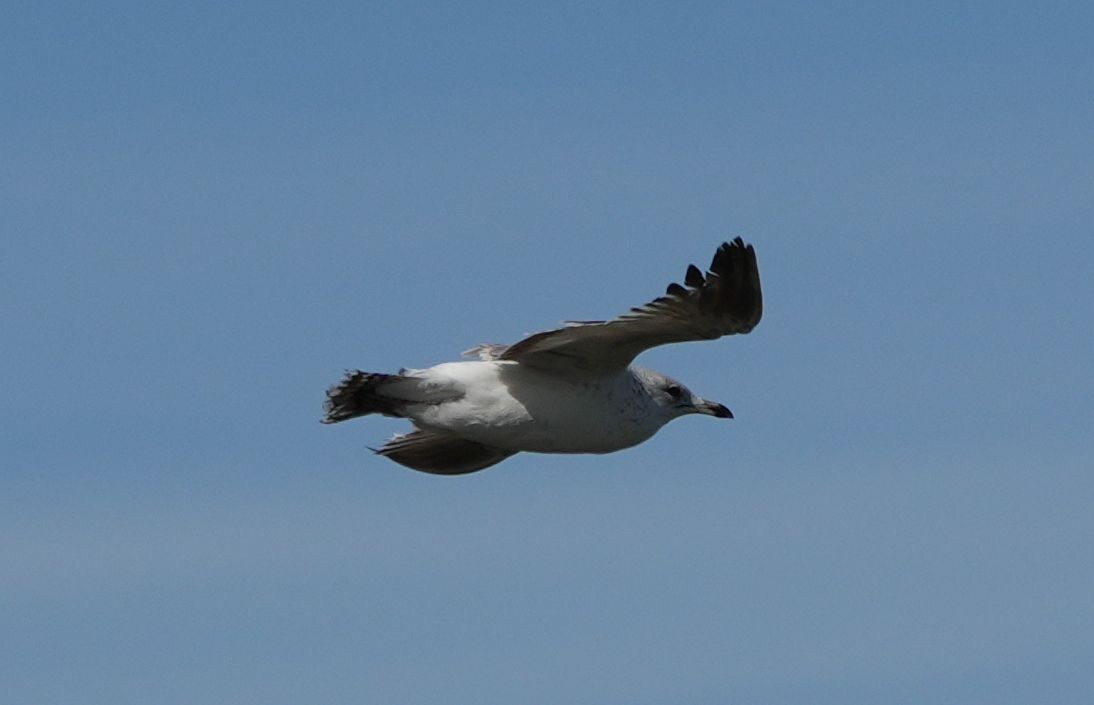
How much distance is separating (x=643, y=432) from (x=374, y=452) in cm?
292

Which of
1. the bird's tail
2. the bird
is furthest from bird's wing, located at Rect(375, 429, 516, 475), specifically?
the bird's tail

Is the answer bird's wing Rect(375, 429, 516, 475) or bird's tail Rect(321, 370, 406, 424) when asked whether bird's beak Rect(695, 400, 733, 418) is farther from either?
bird's tail Rect(321, 370, 406, 424)

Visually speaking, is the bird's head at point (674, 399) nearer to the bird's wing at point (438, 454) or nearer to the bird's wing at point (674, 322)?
the bird's wing at point (674, 322)

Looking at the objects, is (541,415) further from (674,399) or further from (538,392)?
(674,399)

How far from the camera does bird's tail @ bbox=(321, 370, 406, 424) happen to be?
957 inches

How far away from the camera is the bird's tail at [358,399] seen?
24297mm

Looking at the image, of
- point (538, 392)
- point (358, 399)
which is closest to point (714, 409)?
point (538, 392)

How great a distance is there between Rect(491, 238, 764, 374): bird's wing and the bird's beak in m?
1.78

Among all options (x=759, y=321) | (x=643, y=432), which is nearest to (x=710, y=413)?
(x=643, y=432)

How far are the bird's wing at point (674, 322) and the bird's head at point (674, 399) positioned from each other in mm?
1031

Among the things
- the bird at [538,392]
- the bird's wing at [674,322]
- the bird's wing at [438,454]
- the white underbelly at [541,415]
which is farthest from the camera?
the bird's wing at [438,454]

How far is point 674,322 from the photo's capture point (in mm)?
23344

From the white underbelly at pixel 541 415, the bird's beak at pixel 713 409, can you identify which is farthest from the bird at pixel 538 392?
the bird's beak at pixel 713 409

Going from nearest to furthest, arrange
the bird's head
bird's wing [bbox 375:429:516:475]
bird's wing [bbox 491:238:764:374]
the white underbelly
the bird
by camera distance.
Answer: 1. bird's wing [bbox 491:238:764:374]
2. the bird
3. the white underbelly
4. the bird's head
5. bird's wing [bbox 375:429:516:475]
